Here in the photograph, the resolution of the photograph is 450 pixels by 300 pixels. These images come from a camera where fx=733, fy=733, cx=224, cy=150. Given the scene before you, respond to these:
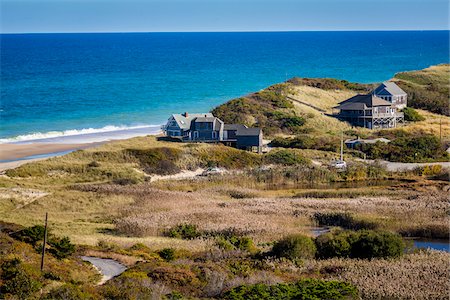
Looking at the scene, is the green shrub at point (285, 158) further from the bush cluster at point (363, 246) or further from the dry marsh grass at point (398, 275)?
the dry marsh grass at point (398, 275)

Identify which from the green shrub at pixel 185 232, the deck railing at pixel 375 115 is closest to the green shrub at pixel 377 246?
the green shrub at pixel 185 232

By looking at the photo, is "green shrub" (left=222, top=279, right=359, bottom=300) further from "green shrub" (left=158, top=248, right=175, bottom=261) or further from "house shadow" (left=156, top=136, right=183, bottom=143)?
"house shadow" (left=156, top=136, right=183, bottom=143)

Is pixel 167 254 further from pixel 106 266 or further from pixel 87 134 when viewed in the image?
pixel 87 134

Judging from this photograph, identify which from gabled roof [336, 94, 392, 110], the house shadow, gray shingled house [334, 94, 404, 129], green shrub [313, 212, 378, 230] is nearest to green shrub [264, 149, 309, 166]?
the house shadow

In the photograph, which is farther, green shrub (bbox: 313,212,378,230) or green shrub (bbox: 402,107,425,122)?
green shrub (bbox: 402,107,425,122)

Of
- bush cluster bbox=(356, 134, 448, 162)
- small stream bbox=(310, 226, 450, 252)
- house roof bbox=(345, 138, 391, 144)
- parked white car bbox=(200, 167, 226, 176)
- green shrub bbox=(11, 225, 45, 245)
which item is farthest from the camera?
house roof bbox=(345, 138, 391, 144)

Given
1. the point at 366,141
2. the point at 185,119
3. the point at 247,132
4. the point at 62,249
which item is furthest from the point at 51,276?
the point at 366,141
